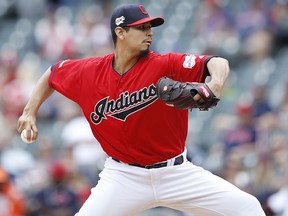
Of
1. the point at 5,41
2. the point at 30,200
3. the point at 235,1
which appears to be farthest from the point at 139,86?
the point at 5,41

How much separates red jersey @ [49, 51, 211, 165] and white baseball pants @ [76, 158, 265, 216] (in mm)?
124

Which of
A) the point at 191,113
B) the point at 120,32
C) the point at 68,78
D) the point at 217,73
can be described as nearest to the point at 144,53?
the point at 120,32

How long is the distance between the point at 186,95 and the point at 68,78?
124 centimetres

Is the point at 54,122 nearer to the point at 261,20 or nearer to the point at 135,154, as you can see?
the point at 261,20

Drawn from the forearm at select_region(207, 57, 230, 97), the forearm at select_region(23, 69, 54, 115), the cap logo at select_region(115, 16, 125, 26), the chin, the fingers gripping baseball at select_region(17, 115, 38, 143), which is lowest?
the fingers gripping baseball at select_region(17, 115, 38, 143)

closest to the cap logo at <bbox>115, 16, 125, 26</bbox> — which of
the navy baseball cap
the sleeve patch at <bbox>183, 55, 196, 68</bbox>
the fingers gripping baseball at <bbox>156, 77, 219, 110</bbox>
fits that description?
the navy baseball cap

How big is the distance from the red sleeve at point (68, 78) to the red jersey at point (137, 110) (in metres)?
0.06

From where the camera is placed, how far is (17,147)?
12219 millimetres

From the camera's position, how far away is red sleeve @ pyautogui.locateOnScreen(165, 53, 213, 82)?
6.06 m

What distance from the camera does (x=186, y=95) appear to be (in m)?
5.68

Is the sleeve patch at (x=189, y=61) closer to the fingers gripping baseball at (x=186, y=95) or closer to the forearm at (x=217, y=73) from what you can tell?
the forearm at (x=217, y=73)

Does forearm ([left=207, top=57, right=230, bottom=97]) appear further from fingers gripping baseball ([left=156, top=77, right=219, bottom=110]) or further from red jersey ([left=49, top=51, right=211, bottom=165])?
red jersey ([left=49, top=51, right=211, bottom=165])

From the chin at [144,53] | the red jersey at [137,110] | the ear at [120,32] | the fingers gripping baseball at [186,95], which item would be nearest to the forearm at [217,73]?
the fingers gripping baseball at [186,95]

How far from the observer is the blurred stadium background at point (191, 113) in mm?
9680
